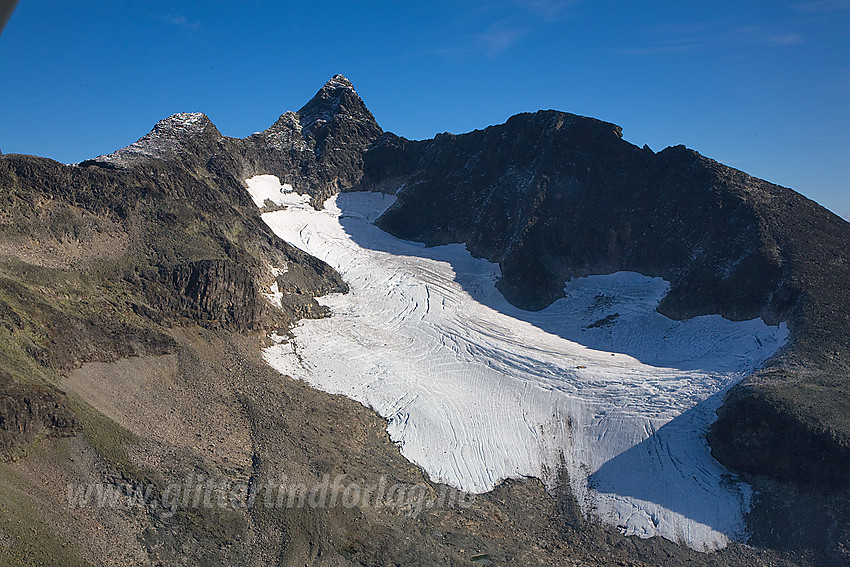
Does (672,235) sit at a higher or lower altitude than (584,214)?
lower

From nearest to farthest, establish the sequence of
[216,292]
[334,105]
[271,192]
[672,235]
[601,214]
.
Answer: [216,292] < [672,235] < [601,214] < [271,192] < [334,105]

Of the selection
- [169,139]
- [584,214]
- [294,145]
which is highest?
[294,145]

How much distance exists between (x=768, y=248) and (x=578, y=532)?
21455mm

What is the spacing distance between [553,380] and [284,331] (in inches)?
611

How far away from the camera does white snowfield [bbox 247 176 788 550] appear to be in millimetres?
27703

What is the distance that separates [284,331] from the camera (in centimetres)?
3694

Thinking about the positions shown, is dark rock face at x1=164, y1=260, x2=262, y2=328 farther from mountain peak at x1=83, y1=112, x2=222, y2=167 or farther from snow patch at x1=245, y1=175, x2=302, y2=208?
snow patch at x1=245, y1=175, x2=302, y2=208

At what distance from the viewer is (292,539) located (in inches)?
846

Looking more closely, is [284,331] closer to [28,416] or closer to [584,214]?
[28,416]

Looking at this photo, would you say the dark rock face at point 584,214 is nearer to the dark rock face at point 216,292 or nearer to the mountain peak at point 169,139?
the mountain peak at point 169,139

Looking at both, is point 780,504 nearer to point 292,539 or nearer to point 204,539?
point 292,539

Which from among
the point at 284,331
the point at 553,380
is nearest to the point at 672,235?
the point at 553,380

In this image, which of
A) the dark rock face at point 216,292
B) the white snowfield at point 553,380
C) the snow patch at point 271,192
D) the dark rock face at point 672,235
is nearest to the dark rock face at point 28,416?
the dark rock face at point 216,292

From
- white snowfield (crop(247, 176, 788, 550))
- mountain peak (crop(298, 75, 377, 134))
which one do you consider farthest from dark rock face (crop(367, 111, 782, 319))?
mountain peak (crop(298, 75, 377, 134))
